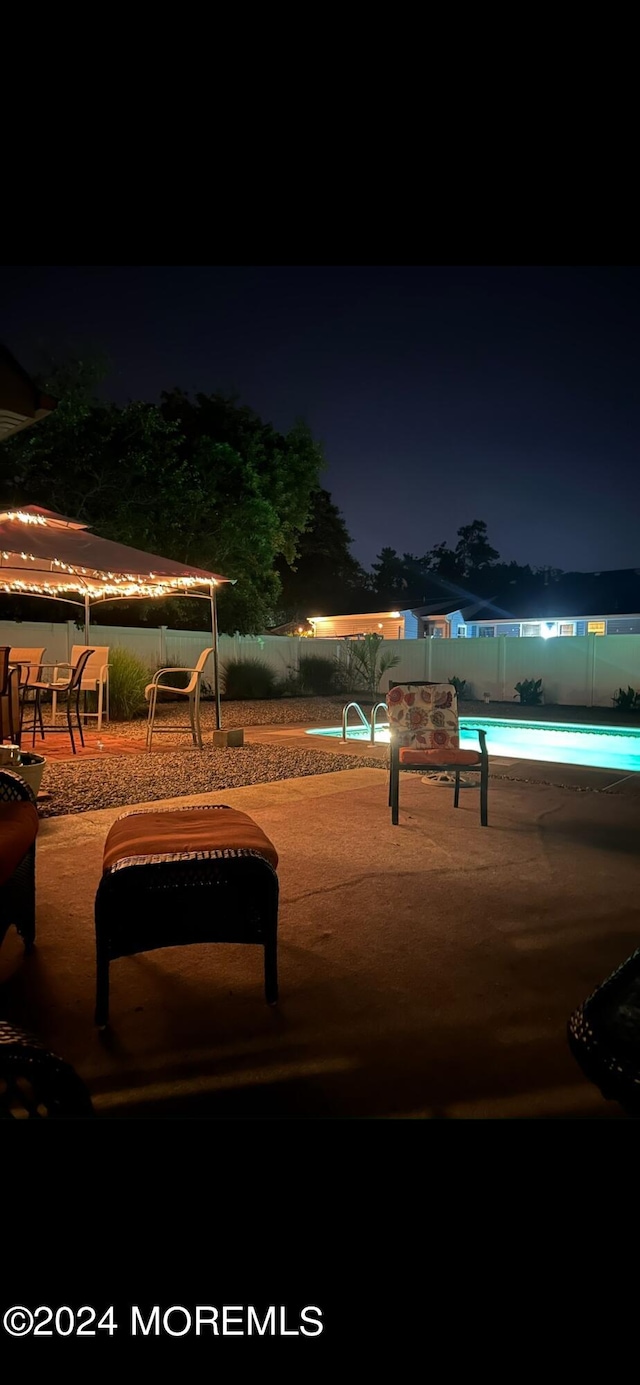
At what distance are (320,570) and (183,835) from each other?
3145 centimetres

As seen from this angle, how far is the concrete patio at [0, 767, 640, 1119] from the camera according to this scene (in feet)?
5.81

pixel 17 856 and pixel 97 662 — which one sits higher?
pixel 97 662

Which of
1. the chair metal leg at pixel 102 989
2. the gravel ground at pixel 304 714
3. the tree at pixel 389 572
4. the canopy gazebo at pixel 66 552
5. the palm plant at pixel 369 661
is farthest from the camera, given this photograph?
the tree at pixel 389 572

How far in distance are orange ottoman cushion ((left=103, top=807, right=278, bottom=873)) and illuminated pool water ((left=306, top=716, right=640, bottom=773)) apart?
5.88 m

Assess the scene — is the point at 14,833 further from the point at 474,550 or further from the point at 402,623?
the point at 474,550

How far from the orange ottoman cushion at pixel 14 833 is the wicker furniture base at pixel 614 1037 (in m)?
1.75

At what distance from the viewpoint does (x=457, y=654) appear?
17.8 metres

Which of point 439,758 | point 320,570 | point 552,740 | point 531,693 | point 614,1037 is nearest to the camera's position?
point 614,1037

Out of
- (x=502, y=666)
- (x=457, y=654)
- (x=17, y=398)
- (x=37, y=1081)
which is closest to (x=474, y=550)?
(x=457, y=654)

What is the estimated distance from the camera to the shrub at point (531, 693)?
16.1 m

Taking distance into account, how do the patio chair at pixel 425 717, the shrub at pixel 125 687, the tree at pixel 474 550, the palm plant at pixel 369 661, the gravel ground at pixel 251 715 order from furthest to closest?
the tree at pixel 474 550 → the palm plant at pixel 369 661 → the shrub at pixel 125 687 → the gravel ground at pixel 251 715 → the patio chair at pixel 425 717

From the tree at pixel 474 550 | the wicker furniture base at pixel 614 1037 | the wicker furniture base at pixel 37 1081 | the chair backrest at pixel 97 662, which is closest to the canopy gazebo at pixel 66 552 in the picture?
the chair backrest at pixel 97 662

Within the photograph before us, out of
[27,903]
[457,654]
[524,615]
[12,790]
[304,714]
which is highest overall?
[524,615]

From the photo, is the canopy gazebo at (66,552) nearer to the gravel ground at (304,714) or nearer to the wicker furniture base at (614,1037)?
the gravel ground at (304,714)
